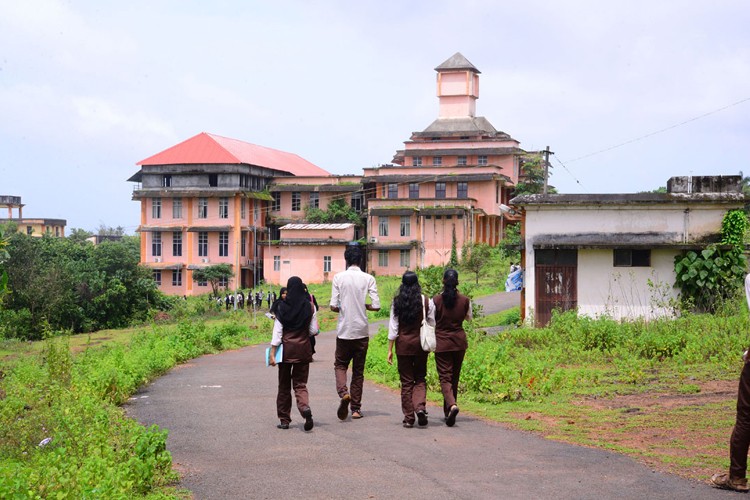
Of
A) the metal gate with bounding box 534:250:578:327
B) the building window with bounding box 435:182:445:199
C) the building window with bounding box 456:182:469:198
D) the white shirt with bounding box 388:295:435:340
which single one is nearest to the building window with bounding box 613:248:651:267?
the metal gate with bounding box 534:250:578:327

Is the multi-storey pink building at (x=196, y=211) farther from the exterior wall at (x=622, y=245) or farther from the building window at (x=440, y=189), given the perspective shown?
the exterior wall at (x=622, y=245)

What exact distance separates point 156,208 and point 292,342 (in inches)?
2209

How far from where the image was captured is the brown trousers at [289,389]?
10692 mm

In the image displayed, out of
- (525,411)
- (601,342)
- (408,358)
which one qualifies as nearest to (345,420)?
(408,358)

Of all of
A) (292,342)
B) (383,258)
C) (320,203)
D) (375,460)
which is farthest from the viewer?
(320,203)

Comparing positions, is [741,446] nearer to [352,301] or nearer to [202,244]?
[352,301]

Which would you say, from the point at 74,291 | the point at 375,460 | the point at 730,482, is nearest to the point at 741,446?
the point at 730,482

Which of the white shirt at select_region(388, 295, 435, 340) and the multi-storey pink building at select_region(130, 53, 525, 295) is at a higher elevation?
the multi-storey pink building at select_region(130, 53, 525, 295)

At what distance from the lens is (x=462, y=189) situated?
204ft

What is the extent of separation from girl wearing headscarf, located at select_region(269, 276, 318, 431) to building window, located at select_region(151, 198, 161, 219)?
2197 inches

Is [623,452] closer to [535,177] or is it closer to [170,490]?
[170,490]

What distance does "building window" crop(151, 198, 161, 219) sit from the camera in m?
64.8

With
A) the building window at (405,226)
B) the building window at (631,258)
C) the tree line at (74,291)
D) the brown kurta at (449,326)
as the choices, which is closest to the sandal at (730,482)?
the brown kurta at (449,326)

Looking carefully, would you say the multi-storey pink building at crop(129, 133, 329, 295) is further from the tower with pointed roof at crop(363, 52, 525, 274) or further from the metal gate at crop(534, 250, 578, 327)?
the metal gate at crop(534, 250, 578, 327)
